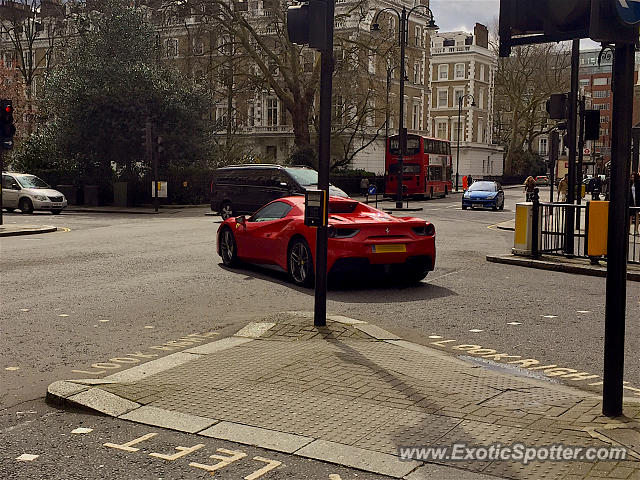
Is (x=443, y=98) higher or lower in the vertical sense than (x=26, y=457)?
higher

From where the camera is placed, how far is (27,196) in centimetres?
3284

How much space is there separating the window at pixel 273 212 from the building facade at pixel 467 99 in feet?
282

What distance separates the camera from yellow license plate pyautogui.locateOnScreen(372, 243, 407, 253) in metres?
11.4

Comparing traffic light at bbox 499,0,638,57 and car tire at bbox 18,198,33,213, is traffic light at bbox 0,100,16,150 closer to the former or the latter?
car tire at bbox 18,198,33,213

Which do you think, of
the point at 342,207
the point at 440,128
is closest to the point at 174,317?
the point at 342,207


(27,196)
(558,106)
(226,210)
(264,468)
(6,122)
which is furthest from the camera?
(27,196)

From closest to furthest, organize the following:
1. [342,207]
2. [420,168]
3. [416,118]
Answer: [342,207] → [420,168] → [416,118]

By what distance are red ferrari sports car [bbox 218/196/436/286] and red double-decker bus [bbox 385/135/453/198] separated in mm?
35628

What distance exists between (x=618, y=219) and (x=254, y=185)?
23871mm

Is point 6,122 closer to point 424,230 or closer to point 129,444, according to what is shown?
point 424,230

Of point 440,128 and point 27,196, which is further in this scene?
point 440,128

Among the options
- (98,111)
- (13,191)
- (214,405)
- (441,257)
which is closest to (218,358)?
(214,405)

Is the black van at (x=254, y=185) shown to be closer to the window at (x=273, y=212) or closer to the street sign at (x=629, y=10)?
the window at (x=273, y=212)

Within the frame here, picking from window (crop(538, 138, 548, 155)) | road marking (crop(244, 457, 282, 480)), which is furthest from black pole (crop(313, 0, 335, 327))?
window (crop(538, 138, 548, 155))
